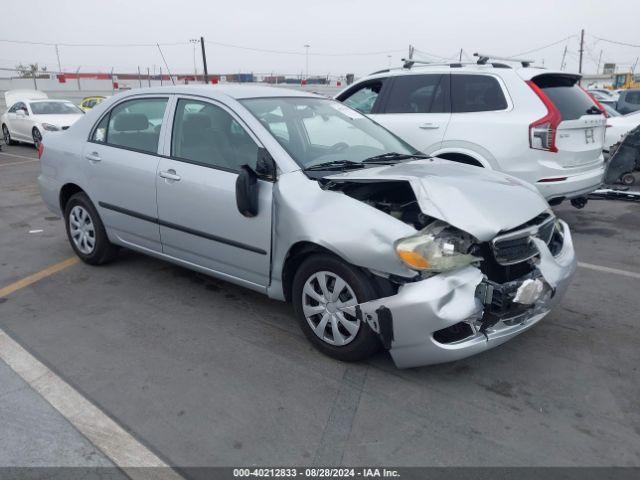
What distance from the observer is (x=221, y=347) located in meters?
3.53

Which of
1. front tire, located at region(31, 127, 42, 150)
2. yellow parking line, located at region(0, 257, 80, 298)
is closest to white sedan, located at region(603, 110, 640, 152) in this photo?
yellow parking line, located at region(0, 257, 80, 298)

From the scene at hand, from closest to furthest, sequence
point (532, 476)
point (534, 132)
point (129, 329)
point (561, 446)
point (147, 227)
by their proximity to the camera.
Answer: point (532, 476), point (561, 446), point (129, 329), point (147, 227), point (534, 132)

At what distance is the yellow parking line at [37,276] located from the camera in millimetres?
4527

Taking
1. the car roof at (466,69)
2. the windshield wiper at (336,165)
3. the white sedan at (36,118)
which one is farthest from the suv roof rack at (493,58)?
the white sedan at (36,118)

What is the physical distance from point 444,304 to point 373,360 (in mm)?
765

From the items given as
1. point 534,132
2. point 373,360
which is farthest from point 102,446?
point 534,132

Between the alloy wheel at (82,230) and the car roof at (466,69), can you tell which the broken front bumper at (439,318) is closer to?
the alloy wheel at (82,230)

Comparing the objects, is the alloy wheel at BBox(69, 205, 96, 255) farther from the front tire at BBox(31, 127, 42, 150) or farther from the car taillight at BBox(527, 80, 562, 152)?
the front tire at BBox(31, 127, 42, 150)

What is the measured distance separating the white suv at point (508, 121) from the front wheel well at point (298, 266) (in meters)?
3.03

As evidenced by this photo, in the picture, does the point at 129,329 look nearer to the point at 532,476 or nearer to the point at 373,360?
the point at 373,360

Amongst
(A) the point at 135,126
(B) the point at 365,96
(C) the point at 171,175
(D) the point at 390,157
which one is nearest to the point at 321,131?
(D) the point at 390,157

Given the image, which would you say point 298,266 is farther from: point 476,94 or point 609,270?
point 476,94

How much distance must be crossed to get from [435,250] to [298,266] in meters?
0.96

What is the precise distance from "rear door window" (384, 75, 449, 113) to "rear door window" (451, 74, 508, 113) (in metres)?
0.12
